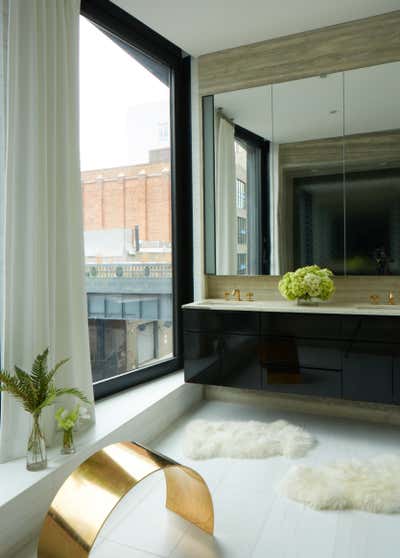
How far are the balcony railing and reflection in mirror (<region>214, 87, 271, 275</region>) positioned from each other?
0.47 m

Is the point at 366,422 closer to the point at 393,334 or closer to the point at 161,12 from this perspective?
the point at 393,334

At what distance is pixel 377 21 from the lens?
10.1ft

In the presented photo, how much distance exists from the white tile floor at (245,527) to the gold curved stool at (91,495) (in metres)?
0.30

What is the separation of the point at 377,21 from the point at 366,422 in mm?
2882

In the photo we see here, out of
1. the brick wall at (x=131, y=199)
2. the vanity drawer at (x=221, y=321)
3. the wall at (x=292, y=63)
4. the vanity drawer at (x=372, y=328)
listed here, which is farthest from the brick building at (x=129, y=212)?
the vanity drawer at (x=372, y=328)

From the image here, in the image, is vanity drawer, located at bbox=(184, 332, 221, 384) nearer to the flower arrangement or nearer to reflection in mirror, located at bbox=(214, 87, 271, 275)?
reflection in mirror, located at bbox=(214, 87, 271, 275)

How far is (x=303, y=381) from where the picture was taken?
302 cm

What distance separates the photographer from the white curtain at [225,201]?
140 inches

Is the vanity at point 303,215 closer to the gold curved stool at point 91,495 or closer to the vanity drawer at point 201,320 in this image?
the vanity drawer at point 201,320

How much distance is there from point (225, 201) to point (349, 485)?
225 centimetres

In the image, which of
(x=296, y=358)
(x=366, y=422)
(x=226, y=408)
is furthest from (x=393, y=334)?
(x=226, y=408)

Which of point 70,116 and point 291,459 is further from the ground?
point 70,116

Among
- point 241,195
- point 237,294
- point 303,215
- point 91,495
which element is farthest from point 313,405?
point 91,495

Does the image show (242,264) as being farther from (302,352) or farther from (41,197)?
(41,197)
